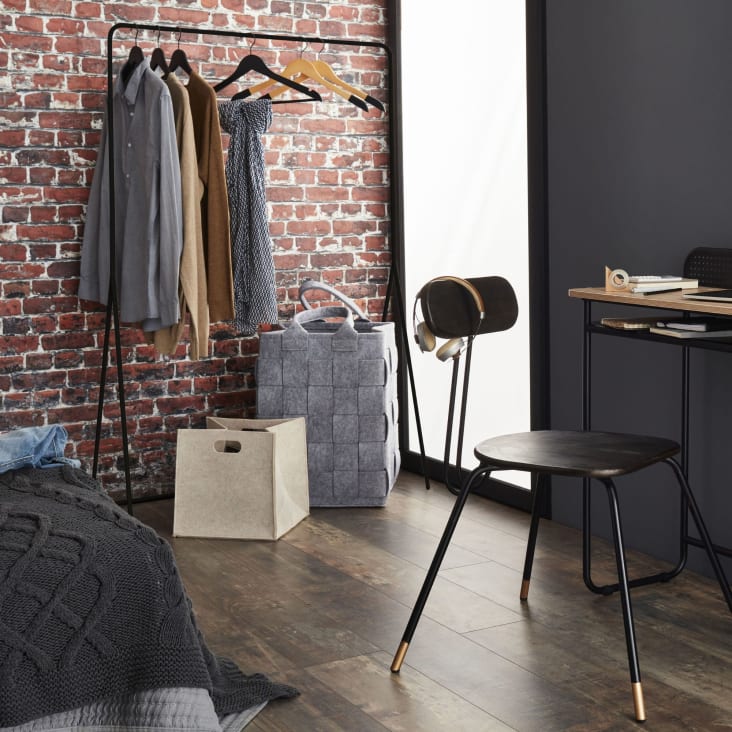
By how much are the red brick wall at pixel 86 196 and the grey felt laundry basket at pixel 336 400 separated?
425mm

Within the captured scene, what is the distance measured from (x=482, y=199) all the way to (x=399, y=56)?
2.92 ft

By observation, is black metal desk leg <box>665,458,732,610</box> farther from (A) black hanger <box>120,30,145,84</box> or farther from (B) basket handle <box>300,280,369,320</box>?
(A) black hanger <box>120,30,145,84</box>

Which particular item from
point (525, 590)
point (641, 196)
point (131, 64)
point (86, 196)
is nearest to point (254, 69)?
point (131, 64)

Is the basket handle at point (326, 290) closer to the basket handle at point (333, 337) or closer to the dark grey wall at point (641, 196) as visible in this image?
the basket handle at point (333, 337)

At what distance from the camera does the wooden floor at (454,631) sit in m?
2.40

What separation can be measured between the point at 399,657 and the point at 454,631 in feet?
1.02

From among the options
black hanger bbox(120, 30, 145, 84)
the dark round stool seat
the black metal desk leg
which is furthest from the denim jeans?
black hanger bbox(120, 30, 145, 84)

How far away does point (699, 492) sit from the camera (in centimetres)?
326

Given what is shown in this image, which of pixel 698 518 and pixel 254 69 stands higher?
pixel 254 69

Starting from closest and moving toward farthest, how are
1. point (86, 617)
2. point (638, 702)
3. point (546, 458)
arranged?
point (86, 617) → point (638, 702) → point (546, 458)

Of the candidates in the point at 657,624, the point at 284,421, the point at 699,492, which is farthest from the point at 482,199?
the point at 657,624

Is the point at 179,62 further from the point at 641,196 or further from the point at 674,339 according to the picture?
the point at 674,339

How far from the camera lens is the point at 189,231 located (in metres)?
3.86

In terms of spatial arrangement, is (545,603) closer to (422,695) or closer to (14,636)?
(422,695)
